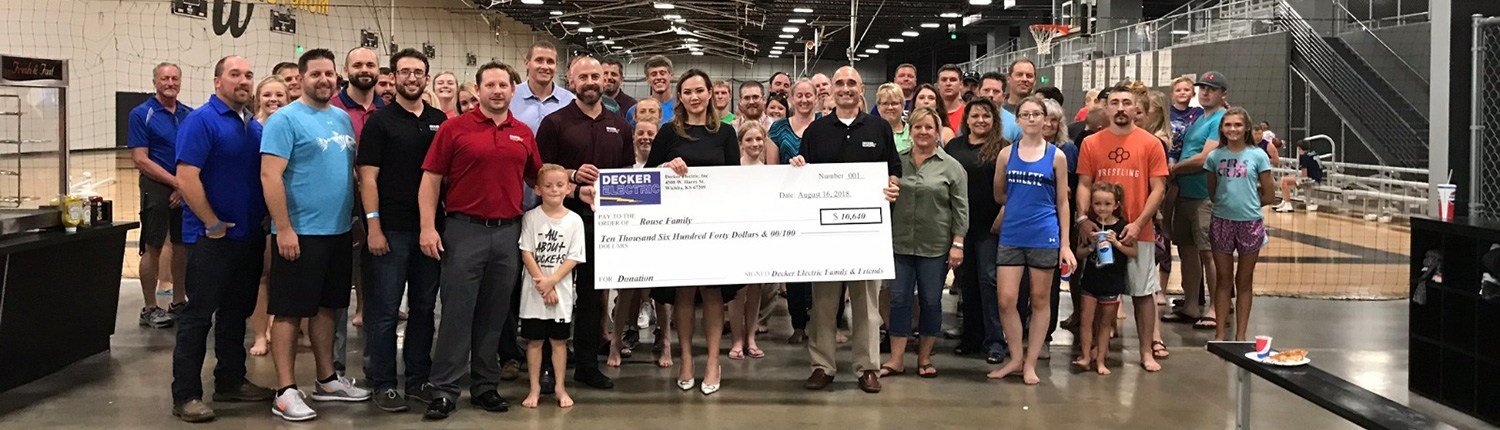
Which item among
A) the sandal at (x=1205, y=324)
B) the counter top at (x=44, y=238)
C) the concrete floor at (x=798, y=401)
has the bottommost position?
the concrete floor at (x=798, y=401)

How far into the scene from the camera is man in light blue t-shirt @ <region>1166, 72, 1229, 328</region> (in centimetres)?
685

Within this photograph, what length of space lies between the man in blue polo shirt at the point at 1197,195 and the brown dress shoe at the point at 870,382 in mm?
2551

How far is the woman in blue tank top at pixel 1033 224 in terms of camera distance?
562 centimetres

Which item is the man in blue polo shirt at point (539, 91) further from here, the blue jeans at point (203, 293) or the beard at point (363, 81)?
the blue jeans at point (203, 293)

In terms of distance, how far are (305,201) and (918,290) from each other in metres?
2.94

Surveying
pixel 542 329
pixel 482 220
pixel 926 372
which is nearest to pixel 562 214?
pixel 482 220

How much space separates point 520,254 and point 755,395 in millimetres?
1339

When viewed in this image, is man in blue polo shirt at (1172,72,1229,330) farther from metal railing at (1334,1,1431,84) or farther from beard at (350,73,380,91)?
metal railing at (1334,1,1431,84)

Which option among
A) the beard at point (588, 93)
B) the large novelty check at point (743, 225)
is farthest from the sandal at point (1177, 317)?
the beard at point (588, 93)

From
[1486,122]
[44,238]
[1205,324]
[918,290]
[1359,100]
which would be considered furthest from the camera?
[1359,100]

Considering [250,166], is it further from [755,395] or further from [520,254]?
[755,395]

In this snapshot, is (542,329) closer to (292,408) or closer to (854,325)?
(292,408)

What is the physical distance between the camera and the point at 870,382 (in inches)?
217

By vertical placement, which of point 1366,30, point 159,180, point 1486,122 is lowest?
point 159,180
